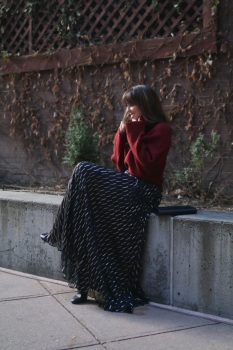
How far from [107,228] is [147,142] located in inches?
25.7

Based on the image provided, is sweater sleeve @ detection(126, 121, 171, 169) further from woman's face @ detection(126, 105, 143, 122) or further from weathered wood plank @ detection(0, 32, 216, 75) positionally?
weathered wood plank @ detection(0, 32, 216, 75)

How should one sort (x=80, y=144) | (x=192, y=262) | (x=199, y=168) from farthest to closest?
(x=80, y=144)
(x=199, y=168)
(x=192, y=262)

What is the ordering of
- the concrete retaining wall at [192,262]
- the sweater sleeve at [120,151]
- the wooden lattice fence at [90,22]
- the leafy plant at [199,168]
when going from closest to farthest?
the concrete retaining wall at [192,262]
the sweater sleeve at [120,151]
the leafy plant at [199,168]
the wooden lattice fence at [90,22]

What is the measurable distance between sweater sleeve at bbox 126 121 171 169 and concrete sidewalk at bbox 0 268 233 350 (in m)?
1.02

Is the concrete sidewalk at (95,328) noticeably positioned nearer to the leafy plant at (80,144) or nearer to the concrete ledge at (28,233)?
the concrete ledge at (28,233)

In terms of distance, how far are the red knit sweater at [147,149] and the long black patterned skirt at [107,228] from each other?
0.08 meters

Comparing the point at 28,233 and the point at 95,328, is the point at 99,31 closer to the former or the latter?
the point at 28,233

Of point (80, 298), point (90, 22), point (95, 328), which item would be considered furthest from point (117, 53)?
point (95, 328)

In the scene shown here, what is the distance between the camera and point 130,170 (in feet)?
14.4

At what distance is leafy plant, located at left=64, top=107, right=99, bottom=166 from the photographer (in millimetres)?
6242

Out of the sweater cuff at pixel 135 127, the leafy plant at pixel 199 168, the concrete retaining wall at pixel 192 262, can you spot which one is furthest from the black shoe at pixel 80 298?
the leafy plant at pixel 199 168

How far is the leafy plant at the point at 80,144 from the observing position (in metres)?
6.24

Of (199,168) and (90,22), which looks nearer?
(199,168)

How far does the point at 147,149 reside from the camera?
4254 mm
